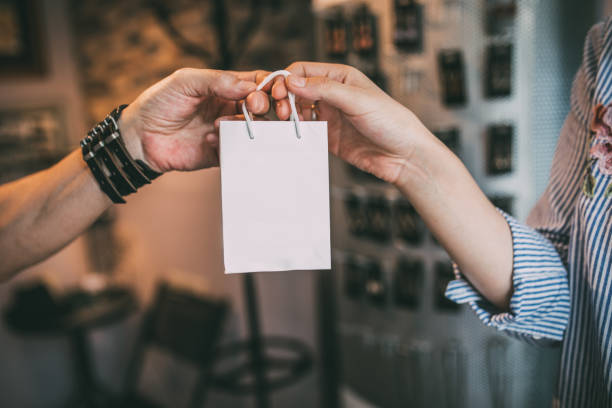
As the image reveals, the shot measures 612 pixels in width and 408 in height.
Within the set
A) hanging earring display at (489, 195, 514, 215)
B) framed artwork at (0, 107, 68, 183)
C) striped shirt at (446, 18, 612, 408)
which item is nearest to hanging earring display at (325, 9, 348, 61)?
hanging earring display at (489, 195, 514, 215)

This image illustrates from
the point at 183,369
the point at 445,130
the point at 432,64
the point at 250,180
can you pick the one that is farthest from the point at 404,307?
the point at 183,369

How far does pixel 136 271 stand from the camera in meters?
3.22

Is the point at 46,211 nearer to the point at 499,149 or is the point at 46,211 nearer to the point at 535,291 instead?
the point at 535,291

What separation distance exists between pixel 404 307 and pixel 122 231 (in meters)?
2.31

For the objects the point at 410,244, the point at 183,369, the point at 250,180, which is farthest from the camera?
the point at 183,369

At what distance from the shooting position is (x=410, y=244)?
1627 mm

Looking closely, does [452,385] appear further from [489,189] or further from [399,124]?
[399,124]

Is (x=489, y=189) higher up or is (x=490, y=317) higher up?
(x=489, y=189)

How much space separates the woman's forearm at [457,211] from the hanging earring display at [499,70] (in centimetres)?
77

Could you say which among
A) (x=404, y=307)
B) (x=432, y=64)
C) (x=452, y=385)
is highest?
(x=432, y=64)

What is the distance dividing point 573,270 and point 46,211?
3.13 ft

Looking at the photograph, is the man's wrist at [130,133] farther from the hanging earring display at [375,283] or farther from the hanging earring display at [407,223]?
the hanging earring display at [375,283]

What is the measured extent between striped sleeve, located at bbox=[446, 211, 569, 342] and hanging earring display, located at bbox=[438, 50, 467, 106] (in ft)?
2.45

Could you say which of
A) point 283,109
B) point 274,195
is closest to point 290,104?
point 283,109
